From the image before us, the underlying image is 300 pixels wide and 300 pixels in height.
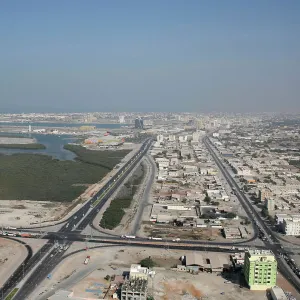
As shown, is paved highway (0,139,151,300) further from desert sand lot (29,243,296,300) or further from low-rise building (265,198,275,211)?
low-rise building (265,198,275,211)

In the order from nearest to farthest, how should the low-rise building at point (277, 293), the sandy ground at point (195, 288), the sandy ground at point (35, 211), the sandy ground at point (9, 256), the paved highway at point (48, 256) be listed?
1. the low-rise building at point (277, 293)
2. the sandy ground at point (195, 288)
3. the paved highway at point (48, 256)
4. the sandy ground at point (9, 256)
5. the sandy ground at point (35, 211)

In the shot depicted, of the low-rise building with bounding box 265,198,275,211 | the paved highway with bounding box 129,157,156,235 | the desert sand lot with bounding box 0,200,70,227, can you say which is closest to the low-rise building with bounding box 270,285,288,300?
the paved highway with bounding box 129,157,156,235

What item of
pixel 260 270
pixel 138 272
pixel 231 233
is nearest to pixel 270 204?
pixel 231 233

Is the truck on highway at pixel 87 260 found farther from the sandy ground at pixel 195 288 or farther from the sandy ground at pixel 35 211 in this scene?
the sandy ground at pixel 35 211

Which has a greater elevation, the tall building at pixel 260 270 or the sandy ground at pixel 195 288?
the tall building at pixel 260 270

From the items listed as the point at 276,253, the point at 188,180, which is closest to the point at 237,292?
the point at 276,253

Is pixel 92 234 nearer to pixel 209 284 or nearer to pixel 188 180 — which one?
pixel 209 284

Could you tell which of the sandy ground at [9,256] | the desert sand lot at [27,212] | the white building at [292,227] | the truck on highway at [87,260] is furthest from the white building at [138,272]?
the white building at [292,227]
